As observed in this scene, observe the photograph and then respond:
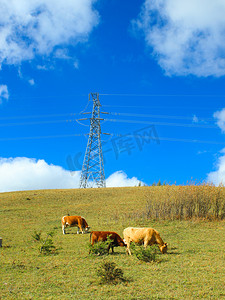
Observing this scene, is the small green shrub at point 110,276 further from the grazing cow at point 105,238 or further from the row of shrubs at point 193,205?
the row of shrubs at point 193,205

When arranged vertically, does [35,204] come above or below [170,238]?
above

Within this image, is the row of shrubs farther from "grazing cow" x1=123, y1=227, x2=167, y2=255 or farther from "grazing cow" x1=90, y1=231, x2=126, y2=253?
"grazing cow" x1=90, y1=231, x2=126, y2=253

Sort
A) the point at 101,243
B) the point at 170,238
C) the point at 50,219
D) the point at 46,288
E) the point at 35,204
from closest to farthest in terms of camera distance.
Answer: the point at 46,288, the point at 101,243, the point at 170,238, the point at 50,219, the point at 35,204

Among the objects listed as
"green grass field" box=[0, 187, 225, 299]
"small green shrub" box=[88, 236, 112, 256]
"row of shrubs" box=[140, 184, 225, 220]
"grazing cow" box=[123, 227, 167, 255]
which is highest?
"row of shrubs" box=[140, 184, 225, 220]

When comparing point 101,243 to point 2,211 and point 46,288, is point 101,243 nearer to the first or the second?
point 46,288

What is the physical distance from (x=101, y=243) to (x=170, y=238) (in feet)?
22.6

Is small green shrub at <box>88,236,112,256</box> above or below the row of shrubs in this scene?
below

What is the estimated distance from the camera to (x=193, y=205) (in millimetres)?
24578

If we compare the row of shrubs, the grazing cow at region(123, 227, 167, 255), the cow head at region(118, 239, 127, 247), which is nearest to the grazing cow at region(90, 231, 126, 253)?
the cow head at region(118, 239, 127, 247)

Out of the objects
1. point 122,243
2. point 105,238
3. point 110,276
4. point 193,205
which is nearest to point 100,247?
point 105,238

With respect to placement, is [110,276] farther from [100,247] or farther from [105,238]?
[105,238]

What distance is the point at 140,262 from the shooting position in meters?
10.6

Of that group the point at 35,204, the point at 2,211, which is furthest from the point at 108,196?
the point at 2,211

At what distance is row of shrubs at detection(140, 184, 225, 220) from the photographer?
2431 centimetres
